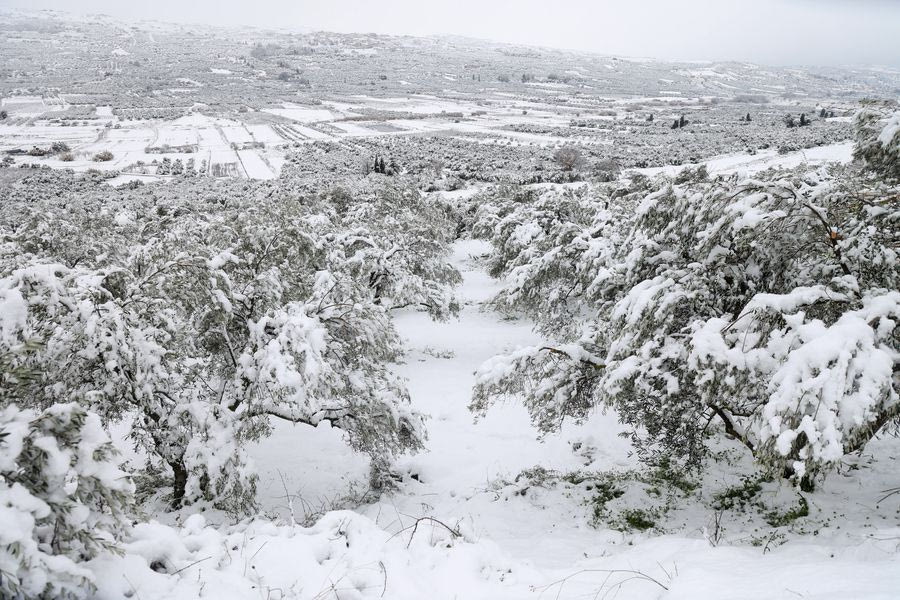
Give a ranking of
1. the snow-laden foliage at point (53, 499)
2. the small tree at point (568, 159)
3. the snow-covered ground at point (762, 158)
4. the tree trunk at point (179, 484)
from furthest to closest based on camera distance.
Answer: the small tree at point (568, 159)
the snow-covered ground at point (762, 158)
the tree trunk at point (179, 484)
the snow-laden foliage at point (53, 499)

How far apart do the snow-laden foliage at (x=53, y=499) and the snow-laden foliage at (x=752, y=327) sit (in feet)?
16.0

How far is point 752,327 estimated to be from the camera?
5008 millimetres

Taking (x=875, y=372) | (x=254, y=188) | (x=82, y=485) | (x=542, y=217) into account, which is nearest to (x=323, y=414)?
(x=82, y=485)

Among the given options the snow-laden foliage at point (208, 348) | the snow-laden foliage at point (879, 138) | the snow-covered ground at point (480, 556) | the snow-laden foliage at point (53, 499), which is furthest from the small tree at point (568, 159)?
the snow-laden foliage at point (53, 499)

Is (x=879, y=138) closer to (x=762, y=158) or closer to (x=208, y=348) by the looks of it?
(x=208, y=348)

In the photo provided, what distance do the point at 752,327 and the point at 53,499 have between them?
5998mm

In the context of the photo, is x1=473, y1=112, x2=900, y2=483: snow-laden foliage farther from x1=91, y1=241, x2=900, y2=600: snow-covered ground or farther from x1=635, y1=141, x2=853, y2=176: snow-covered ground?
x1=635, y1=141, x2=853, y2=176: snow-covered ground

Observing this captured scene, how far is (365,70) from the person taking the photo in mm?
166125

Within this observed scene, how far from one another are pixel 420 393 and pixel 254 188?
110 feet

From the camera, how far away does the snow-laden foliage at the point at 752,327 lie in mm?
4070

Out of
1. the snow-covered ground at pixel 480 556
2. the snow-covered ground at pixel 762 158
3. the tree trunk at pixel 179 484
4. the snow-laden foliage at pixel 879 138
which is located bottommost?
the tree trunk at pixel 179 484

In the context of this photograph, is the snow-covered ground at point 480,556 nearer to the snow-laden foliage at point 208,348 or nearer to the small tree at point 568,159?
the snow-laden foliage at point 208,348

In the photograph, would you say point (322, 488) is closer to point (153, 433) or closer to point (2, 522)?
point (153, 433)

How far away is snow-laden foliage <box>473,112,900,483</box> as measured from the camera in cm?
407
